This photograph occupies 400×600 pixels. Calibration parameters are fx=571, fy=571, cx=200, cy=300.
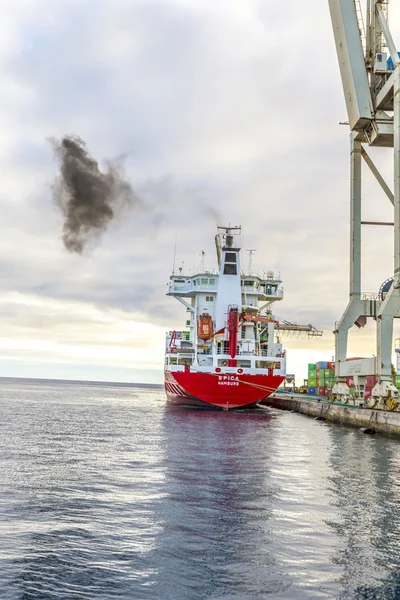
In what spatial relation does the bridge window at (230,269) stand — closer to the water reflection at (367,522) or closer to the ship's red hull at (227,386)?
A: the ship's red hull at (227,386)

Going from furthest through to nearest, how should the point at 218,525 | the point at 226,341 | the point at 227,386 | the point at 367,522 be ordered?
the point at 226,341
the point at 227,386
the point at 367,522
the point at 218,525

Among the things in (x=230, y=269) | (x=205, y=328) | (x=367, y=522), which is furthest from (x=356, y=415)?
(x=367, y=522)

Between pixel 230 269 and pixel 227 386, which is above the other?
pixel 230 269

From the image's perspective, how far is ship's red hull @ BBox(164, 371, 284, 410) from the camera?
44.8m

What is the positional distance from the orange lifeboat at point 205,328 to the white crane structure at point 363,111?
1279 centimetres

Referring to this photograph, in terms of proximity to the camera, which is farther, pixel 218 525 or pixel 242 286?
pixel 242 286

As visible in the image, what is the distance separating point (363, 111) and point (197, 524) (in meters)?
32.8

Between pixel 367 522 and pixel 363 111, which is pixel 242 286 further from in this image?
pixel 367 522

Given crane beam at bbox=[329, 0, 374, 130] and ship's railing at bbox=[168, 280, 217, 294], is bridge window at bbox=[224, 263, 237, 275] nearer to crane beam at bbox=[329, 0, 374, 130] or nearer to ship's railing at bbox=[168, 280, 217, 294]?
ship's railing at bbox=[168, 280, 217, 294]

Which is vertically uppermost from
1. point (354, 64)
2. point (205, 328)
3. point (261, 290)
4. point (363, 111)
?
point (354, 64)

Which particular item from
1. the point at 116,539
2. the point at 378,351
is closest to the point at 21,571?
the point at 116,539

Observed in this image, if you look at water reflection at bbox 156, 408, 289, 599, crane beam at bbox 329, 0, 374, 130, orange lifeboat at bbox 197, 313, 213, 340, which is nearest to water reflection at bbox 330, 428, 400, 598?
water reflection at bbox 156, 408, 289, 599

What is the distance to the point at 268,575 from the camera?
8.89m

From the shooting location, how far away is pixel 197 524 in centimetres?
1165
